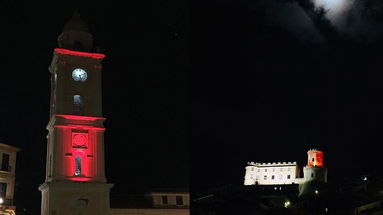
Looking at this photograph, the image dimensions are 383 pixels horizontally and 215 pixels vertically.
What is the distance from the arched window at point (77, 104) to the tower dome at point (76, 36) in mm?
3640

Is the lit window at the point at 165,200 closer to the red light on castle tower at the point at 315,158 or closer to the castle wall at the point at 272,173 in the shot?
the red light on castle tower at the point at 315,158

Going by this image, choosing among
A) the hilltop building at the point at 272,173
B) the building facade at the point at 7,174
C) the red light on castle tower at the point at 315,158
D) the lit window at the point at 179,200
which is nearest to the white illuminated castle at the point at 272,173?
the hilltop building at the point at 272,173

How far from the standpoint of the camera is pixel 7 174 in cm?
4219

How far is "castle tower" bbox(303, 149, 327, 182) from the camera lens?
96.6 meters

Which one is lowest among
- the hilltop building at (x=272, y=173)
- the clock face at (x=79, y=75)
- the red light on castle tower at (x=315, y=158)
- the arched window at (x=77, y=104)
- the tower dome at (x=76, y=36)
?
the hilltop building at (x=272, y=173)

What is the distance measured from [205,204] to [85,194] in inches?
1725

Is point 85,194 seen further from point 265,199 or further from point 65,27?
point 265,199

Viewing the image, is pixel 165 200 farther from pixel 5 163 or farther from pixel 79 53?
pixel 79 53

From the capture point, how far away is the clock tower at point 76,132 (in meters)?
38.0

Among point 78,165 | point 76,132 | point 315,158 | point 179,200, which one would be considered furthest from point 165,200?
point 315,158

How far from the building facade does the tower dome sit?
377 inches

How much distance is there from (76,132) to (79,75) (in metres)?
4.39

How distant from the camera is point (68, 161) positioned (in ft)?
127

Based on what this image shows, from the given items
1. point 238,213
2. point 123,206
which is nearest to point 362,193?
point 238,213
